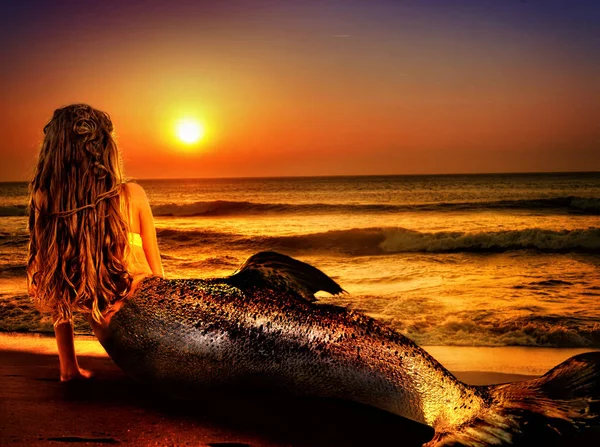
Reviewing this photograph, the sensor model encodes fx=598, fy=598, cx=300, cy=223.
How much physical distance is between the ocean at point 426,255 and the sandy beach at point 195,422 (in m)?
3.31

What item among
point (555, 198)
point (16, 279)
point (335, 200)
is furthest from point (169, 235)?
point (555, 198)

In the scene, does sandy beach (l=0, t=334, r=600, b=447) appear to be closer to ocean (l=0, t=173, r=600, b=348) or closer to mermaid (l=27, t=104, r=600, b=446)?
mermaid (l=27, t=104, r=600, b=446)

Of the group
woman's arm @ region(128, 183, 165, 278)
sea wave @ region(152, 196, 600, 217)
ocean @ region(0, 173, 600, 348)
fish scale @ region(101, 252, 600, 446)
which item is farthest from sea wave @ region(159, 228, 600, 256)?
fish scale @ region(101, 252, 600, 446)

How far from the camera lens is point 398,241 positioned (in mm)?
17031

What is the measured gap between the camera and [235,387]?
2.51 metres

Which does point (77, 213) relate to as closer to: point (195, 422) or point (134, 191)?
point (134, 191)

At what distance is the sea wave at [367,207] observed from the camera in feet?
87.5

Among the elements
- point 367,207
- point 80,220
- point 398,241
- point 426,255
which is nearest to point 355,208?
point 367,207

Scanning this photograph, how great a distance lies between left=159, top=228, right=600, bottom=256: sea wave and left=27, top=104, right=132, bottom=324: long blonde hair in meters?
12.7

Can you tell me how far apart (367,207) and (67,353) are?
25.6m

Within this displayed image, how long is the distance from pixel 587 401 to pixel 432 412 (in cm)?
67

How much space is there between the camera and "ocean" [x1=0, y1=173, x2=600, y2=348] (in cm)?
671

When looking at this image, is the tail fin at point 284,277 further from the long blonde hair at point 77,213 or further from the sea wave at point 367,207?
the sea wave at point 367,207

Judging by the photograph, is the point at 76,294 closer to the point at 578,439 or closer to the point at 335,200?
the point at 578,439
